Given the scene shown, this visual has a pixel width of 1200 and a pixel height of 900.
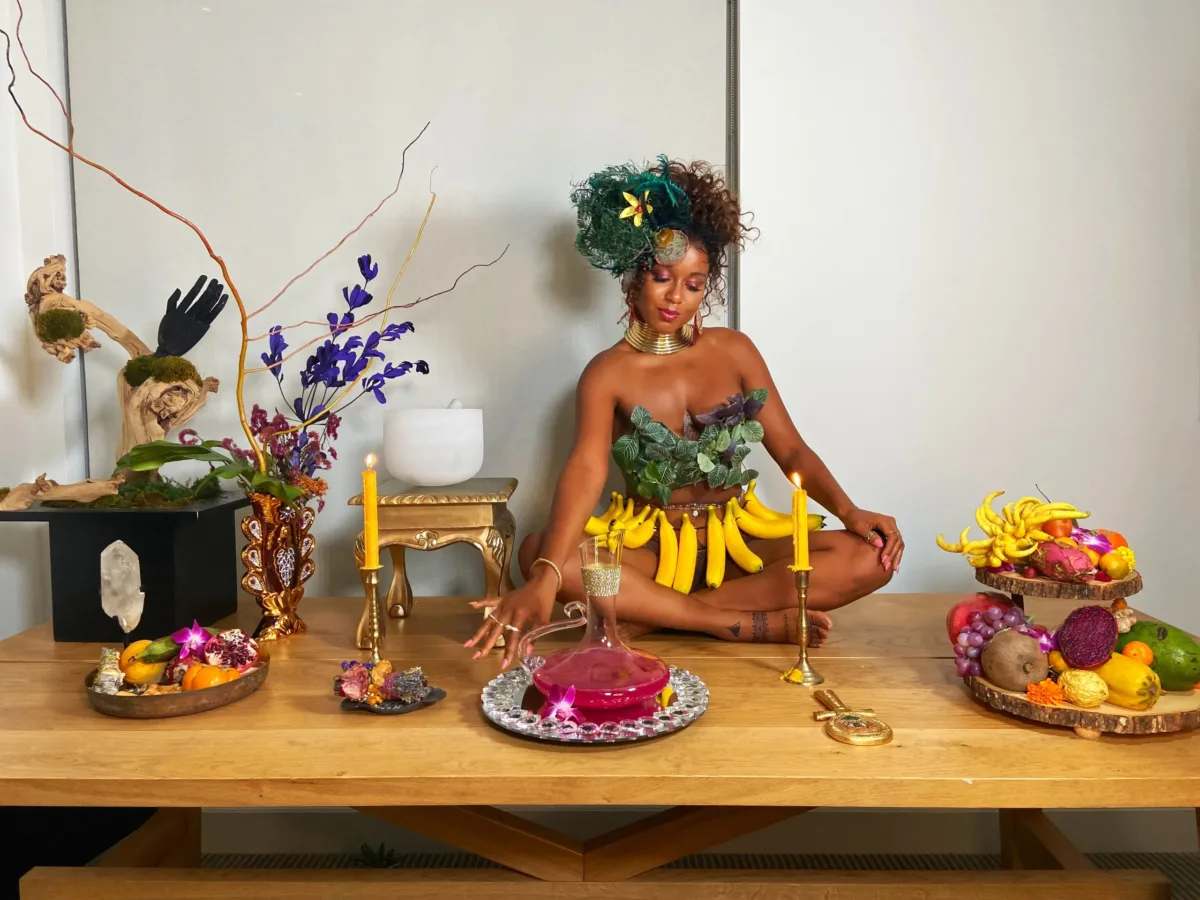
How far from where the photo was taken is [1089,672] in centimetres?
104

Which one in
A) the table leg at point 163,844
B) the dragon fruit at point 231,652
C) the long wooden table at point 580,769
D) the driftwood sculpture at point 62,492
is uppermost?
the driftwood sculpture at point 62,492

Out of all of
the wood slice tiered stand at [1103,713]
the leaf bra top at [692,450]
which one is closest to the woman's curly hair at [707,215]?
the leaf bra top at [692,450]

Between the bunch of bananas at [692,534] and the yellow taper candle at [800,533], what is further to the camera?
the bunch of bananas at [692,534]

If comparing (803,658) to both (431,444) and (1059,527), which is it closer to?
(1059,527)

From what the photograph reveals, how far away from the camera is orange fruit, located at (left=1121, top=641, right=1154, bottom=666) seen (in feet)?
3.48

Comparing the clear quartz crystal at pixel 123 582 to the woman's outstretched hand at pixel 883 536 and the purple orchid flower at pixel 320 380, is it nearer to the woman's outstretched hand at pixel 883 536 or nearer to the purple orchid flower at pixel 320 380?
the purple orchid flower at pixel 320 380

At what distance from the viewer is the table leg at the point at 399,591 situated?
165cm

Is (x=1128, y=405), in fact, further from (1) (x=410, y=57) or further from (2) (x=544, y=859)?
(1) (x=410, y=57)

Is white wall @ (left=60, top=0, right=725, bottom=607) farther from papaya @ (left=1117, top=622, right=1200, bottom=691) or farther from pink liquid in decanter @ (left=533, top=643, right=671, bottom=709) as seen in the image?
papaya @ (left=1117, top=622, right=1200, bottom=691)

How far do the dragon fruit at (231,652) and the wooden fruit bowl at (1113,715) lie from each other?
101 centimetres

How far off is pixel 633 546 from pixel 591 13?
1.13 m

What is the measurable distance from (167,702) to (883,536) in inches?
43.2

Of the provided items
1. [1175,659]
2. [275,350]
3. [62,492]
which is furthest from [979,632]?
[62,492]

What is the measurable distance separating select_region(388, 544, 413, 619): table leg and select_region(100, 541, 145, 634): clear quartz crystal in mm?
433
